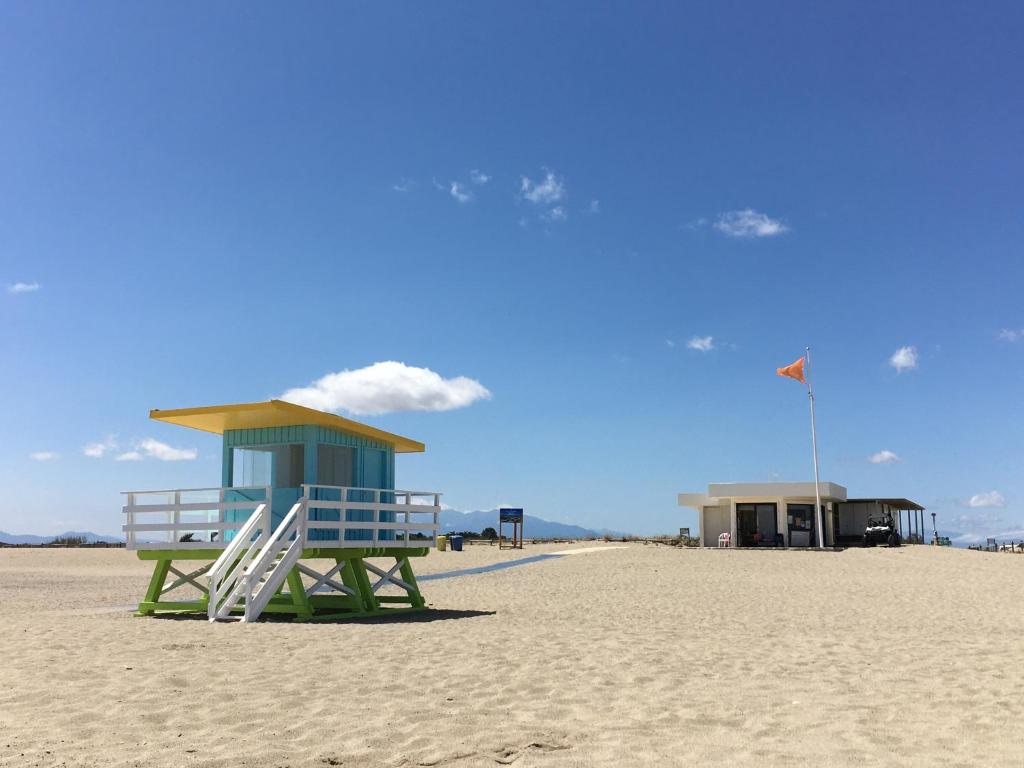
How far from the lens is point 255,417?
16.4 m

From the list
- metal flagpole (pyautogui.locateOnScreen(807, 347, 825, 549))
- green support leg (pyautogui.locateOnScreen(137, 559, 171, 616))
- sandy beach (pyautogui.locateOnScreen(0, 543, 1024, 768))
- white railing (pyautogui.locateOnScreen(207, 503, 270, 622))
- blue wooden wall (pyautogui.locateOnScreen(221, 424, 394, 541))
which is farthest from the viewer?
metal flagpole (pyautogui.locateOnScreen(807, 347, 825, 549))

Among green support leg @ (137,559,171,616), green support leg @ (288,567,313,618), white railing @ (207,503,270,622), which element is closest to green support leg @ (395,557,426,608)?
green support leg @ (288,567,313,618)

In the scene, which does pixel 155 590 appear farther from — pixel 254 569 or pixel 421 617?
pixel 421 617

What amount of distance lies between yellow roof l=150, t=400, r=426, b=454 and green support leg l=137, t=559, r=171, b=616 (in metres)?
2.66

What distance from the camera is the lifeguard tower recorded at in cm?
1437

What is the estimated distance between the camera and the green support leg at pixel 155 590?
1524 cm

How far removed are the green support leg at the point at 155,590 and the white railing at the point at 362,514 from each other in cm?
255

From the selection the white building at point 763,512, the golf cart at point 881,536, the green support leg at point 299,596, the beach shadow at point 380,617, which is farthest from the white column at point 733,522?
the green support leg at point 299,596

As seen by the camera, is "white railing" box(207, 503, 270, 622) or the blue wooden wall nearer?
"white railing" box(207, 503, 270, 622)

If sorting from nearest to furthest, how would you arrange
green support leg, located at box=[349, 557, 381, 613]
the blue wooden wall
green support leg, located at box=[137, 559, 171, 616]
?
green support leg, located at box=[137, 559, 171, 616], green support leg, located at box=[349, 557, 381, 613], the blue wooden wall

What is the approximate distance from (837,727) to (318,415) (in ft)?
38.2

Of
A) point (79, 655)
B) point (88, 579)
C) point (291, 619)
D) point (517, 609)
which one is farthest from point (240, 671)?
point (88, 579)

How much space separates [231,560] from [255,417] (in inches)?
116

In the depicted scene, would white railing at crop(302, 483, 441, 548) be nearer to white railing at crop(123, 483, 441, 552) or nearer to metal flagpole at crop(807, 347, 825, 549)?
white railing at crop(123, 483, 441, 552)
